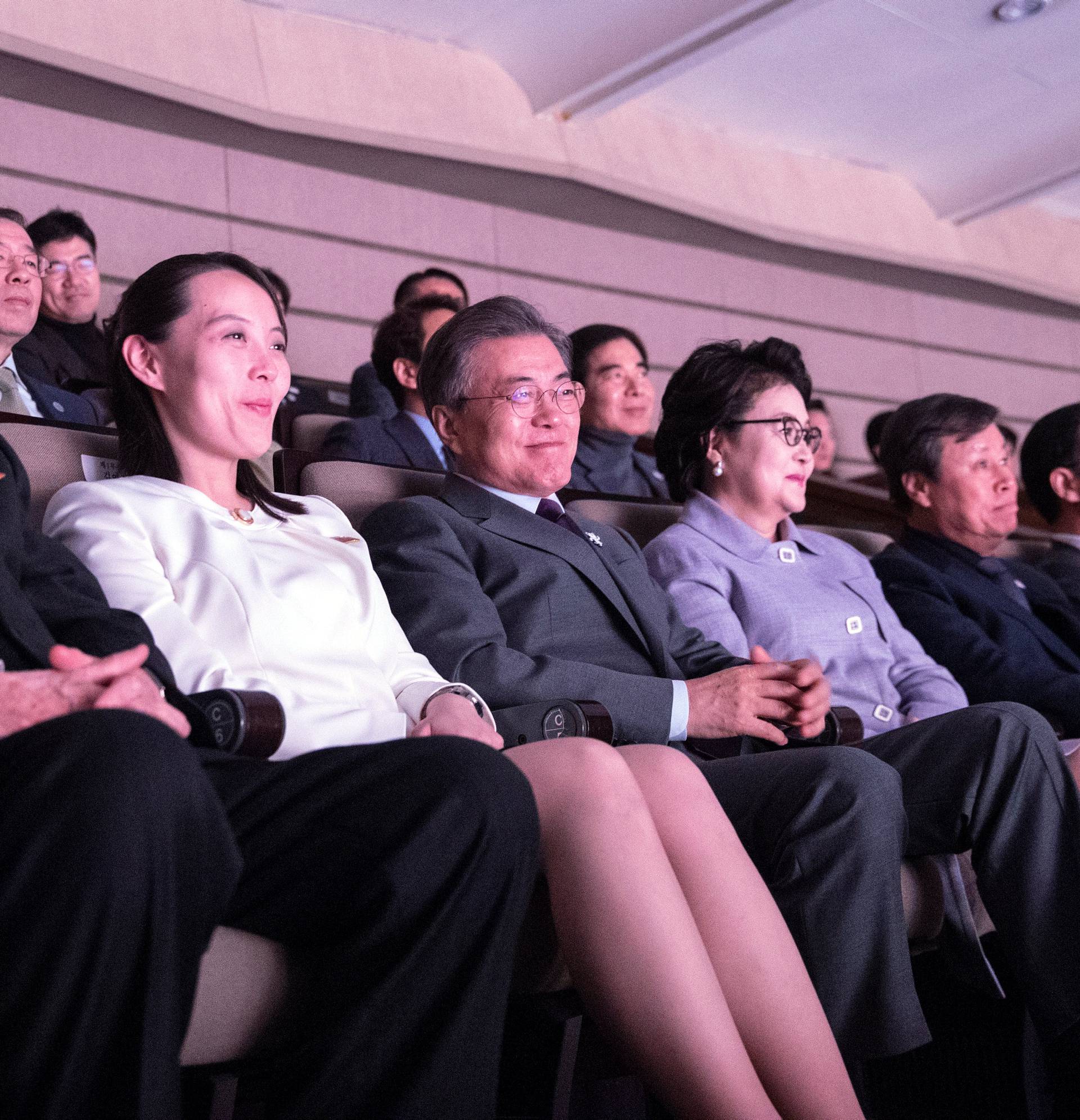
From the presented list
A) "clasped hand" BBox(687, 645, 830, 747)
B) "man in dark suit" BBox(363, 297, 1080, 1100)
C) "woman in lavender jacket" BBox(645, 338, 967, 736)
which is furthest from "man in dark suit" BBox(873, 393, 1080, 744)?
"clasped hand" BBox(687, 645, 830, 747)

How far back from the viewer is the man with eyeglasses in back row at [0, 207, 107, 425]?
293 centimetres

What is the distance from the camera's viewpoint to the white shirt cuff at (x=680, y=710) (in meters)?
1.89

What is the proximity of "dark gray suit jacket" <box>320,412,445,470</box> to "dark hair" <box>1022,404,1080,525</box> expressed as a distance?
154cm

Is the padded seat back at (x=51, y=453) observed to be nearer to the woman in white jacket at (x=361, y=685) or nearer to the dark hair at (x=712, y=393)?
the woman in white jacket at (x=361, y=685)

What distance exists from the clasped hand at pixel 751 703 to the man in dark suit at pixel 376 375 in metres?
1.68

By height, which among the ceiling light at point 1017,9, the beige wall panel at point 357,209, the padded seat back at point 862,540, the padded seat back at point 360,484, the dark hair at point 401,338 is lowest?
the padded seat back at point 862,540

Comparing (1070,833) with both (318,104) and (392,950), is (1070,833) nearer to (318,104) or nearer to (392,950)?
(392,950)

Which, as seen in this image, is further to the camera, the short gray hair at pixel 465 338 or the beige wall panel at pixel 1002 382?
the beige wall panel at pixel 1002 382

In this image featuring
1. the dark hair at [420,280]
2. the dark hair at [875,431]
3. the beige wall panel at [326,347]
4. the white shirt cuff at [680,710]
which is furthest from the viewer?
the dark hair at [875,431]

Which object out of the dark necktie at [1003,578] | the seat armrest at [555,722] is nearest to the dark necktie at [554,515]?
the seat armrest at [555,722]

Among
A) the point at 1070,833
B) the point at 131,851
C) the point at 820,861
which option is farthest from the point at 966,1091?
the point at 131,851

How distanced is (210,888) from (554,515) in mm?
1132

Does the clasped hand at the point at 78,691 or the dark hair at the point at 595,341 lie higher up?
the dark hair at the point at 595,341

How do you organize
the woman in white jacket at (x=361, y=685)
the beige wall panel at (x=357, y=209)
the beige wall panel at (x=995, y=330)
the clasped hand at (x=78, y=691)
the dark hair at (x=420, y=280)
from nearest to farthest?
the clasped hand at (x=78, y=691)
the woman in white jacket at (x=361, y=685)
the dark hair at (x=420, y=280)
the beige wall panel at (x=357, y=209)
the beige wall panel at (x=995, y=330)
